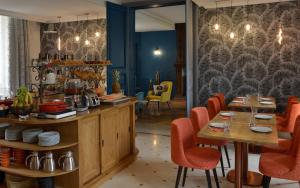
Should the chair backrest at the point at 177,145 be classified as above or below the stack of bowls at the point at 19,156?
above

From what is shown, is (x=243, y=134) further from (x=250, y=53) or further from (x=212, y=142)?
(x=250, y=53)

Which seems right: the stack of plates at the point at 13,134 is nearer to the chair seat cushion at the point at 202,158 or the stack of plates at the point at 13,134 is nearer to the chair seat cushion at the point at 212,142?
the chair seat cushion at the point at 202,158

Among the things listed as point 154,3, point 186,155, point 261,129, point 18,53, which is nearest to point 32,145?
Result: point 186,155

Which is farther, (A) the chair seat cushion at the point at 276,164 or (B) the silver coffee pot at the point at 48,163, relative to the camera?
(B) the silver coffee pot at the point at 48,163

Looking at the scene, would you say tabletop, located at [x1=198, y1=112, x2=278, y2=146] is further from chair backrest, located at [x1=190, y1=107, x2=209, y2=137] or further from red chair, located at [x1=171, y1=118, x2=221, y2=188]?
chair backrest, located at [x1=190, y1=107, x2=209, y2=137]

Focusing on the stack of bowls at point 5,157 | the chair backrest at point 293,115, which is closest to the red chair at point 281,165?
the chair backrest at point 293,115

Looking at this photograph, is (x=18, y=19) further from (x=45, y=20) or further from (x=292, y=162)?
(x=292, y=162)

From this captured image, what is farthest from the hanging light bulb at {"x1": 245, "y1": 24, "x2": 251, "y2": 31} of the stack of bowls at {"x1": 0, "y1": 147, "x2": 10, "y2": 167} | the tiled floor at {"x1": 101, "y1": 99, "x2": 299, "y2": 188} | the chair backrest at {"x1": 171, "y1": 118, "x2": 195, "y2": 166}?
the stack of bowls at {"x1": 0, "y1": 147, "x2": 10, "y2": 167}

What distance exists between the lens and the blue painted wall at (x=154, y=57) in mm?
11539

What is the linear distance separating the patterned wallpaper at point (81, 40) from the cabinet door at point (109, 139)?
4.44 metres

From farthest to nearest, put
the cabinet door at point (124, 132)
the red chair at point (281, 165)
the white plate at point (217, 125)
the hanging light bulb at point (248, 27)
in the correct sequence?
1. the hanging light bulb at point (248, 27)
2. the cabinet door at point (124, 132)
3. the white plate at point (217, 125)
4. the red chair at point (281, 165)

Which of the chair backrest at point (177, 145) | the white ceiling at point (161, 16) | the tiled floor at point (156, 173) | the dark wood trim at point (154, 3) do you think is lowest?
the tiled floor at point (156, 173)

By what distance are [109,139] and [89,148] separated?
1.42 feet

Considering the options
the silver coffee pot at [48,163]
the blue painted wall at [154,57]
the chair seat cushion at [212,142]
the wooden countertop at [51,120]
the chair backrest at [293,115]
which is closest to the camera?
the wooden countertop at [51,120]
